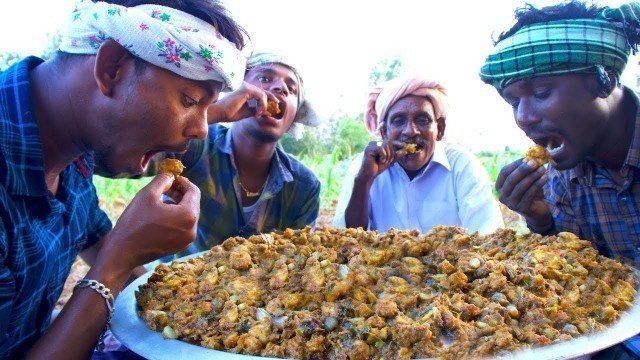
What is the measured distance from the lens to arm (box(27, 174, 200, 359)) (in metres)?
1.41

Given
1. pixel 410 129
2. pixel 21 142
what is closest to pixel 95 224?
pixel 21 142

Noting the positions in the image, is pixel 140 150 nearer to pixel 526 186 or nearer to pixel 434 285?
pixel 434 285

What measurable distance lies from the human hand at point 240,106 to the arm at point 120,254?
97cm

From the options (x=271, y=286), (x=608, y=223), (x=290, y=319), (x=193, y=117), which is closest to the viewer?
(x=290, y=319)

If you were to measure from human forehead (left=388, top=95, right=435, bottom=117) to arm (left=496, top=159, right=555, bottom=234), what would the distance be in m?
1.31

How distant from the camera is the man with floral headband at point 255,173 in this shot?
3.08 m

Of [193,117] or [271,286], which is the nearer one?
[271,286]

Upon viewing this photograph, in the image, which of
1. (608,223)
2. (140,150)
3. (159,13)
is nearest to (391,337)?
(140,150)

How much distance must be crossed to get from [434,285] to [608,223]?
129cm

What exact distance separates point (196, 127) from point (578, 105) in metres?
1.58

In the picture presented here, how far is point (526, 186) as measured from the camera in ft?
6.69

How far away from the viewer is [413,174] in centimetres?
354

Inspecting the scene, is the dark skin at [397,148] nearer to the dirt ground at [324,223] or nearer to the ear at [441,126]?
the ear at [441,126]

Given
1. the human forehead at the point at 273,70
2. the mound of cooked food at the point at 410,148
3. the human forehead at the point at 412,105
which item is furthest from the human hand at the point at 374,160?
the human forehead at the point at 273,70
